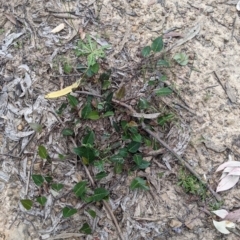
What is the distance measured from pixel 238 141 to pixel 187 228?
0.53 meters

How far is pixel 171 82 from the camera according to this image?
8.31 ft

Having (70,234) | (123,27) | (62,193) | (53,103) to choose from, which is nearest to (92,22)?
(123,27)

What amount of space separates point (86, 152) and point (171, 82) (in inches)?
24.2

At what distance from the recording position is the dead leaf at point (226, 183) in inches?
92.7

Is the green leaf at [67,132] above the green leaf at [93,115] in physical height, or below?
below

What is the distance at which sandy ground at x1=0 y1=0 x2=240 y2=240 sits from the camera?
233 centimetres

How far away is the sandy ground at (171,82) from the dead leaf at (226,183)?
3 centimetres

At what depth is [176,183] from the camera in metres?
2.38

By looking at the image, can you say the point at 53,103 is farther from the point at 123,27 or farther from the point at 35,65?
the point at 123,27

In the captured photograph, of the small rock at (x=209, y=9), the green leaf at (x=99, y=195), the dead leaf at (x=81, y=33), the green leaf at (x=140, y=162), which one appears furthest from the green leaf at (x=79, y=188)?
the small rock at (x=209, y=9)

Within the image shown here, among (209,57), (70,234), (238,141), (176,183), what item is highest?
(209,57)

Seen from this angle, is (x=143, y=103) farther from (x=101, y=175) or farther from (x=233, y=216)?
(x=233, y=216)

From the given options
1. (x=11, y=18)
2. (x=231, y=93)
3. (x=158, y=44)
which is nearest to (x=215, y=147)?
(x=231, y=93)

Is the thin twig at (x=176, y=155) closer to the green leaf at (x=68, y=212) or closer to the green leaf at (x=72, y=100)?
the green leaf at (x=72, y=100)
